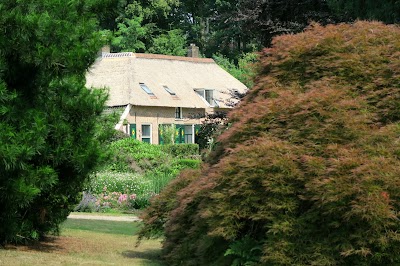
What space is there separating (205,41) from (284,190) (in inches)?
2269

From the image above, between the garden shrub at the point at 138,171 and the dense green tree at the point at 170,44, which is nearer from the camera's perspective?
the garden shrub at the point at 138,171

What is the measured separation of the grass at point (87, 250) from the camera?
10719mm

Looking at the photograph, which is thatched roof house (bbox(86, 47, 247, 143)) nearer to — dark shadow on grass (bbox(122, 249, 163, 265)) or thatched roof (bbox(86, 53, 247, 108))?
thatched roof (bbox(86, 53, 247, 108))

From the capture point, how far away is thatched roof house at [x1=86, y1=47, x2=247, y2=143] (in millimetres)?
45531

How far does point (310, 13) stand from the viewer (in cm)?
2028

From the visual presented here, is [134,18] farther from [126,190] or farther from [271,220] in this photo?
[271,220]

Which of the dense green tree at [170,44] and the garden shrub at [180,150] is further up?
the dense green tree at [170,44]

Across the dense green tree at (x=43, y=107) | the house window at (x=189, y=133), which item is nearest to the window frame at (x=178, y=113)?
the house window at (x=189, y=133)

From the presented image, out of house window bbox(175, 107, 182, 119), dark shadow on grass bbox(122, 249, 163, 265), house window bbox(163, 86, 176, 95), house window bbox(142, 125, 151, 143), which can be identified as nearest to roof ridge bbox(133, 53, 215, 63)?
house window bbox(163, 86, 176, 95)

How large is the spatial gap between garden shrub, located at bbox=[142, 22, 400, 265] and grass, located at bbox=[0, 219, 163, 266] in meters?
1.54

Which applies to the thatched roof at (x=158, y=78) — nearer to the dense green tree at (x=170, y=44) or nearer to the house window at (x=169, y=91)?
the house window at (x=169, y=91)

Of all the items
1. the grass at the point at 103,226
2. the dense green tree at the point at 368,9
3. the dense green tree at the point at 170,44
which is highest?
the dense green tree at the point at 170,44

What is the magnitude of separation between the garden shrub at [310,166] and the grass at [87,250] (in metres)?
1.54

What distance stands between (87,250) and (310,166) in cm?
561
